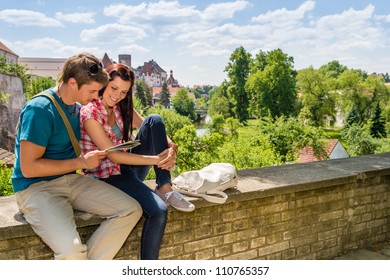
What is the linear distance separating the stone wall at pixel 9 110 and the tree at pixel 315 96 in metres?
26.2

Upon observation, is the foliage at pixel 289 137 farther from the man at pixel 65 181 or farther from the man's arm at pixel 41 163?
the man's arm at pixel 41 163

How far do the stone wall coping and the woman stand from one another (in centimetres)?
28

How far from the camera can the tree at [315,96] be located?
4450 centimetres

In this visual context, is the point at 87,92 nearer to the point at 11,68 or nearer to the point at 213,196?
the point at 213,196

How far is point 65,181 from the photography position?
8.46ft

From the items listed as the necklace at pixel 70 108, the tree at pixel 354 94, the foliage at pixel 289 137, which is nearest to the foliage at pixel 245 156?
the foliage at pixel 289 137

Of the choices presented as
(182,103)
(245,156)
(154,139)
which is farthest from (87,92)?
(182,103)

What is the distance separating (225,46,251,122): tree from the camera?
161 ft

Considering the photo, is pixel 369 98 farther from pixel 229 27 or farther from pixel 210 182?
pixel 210 182

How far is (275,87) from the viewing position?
43.8 meters

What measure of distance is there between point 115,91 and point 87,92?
38cm

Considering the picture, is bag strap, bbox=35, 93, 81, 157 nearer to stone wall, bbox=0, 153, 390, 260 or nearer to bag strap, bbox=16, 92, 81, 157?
bag strap, bbox=16, 92, 81, 157
